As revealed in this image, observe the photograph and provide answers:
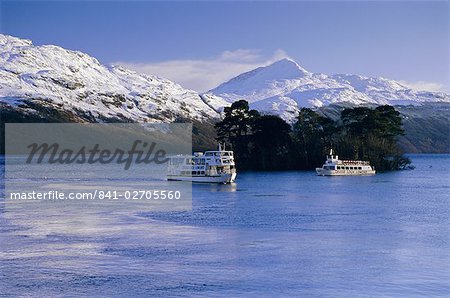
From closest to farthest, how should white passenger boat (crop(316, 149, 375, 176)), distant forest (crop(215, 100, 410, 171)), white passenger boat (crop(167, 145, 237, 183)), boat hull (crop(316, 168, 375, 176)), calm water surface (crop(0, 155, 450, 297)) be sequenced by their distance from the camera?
calm water surface (crop(0, 155, 450, 297))
white passenger boat (crop(167, 145, 237, 183))
boat hull (crop(316, 168, 375, 176))
white passenger boat (crop(316, 149, 375, 176))
distant forest (crop(215, 100, 410, 171))

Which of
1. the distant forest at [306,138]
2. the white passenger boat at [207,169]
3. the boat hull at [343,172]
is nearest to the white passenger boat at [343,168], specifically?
the boat hull at [343,172]

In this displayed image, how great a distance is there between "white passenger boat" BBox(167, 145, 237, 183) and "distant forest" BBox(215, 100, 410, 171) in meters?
26.2

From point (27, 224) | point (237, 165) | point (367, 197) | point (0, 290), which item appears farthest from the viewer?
point (237, 165)

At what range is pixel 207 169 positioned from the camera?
7400cm

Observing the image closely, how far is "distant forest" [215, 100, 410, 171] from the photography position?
10219cm

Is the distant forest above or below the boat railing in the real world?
Answer: above

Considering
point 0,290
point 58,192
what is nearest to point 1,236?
point 0,290

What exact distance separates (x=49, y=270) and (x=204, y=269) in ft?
18.6

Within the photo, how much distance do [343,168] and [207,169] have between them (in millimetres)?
27057

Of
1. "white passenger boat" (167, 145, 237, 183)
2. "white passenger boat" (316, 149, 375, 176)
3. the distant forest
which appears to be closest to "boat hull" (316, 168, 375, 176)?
"white passenger boat" (316, 149, 375, 176)

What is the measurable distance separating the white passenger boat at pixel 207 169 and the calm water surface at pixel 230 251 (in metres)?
24.9

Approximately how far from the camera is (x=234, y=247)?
28.5 meters

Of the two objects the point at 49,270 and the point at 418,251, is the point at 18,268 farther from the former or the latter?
the point at 418,251

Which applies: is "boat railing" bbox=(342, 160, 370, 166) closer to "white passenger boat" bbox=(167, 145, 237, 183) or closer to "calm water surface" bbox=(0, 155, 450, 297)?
"white passenger boat" bbox=(167, 145, 237, 183)
